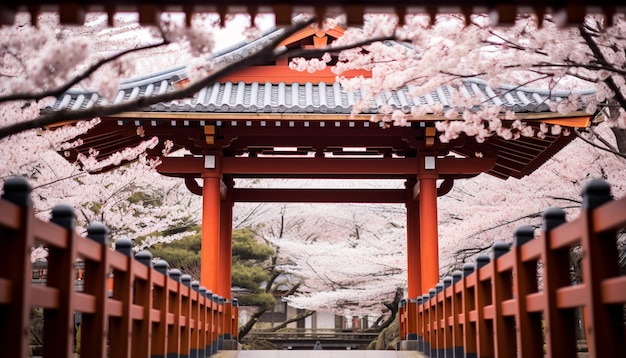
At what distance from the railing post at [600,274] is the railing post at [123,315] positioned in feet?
9.39

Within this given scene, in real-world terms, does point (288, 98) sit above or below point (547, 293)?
above

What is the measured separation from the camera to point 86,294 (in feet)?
14.4

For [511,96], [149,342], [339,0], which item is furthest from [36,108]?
[339,0]

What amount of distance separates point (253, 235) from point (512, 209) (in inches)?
361

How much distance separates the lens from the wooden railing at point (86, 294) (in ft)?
10.6

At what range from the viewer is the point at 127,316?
5043 mm

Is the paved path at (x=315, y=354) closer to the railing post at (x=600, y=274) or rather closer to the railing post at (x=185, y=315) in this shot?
the railing post at (x=185, y=315)

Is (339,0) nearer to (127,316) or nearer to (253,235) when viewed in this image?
(127,316)

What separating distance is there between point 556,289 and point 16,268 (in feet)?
8.16

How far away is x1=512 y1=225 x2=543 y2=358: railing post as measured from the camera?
14.5 ft

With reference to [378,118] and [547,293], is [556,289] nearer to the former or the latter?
[547,293]

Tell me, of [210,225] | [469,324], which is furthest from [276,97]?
[469,324]

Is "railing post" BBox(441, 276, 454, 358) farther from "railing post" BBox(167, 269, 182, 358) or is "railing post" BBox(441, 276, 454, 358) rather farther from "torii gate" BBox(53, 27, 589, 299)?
"torii gate" BBox(53, 27, 589, 299)

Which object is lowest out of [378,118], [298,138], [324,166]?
[324,166]
